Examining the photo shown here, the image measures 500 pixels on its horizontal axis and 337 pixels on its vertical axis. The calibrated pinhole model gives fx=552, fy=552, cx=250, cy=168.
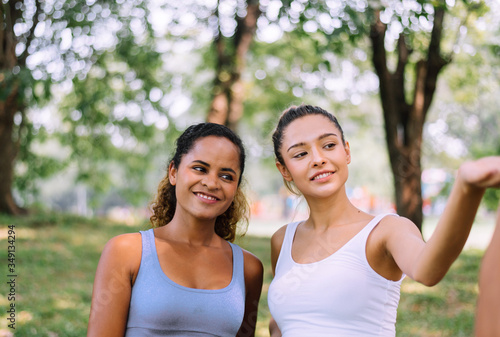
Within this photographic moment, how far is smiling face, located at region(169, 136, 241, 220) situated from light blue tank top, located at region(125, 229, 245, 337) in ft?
0.85

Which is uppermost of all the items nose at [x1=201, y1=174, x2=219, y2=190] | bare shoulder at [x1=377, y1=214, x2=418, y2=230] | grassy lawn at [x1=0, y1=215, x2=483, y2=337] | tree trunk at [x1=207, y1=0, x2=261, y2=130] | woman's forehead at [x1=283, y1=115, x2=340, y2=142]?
tree trunk at [x1=207, y1=0, x2=261, y2=130]

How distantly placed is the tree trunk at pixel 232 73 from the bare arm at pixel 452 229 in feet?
26.5

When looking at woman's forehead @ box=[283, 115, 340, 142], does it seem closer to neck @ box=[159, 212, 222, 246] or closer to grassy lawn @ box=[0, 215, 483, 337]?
neck @ box=[159, 212, 222, 246]

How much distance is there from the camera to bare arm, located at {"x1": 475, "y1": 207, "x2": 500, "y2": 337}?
4.00 ft

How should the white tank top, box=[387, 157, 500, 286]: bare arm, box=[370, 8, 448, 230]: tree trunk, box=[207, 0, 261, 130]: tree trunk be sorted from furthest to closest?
box=[207, 0, 261, 130]: tree trunk, box=[370, 8, 448, 230]: tree trunk, the white tank top, box=[387, 157, 500, 286]: bare arm

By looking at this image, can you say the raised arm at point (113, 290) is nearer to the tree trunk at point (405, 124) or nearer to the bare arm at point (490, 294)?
the bare arm at point (490, 294)

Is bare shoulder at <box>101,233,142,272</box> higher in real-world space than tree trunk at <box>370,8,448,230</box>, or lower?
lower

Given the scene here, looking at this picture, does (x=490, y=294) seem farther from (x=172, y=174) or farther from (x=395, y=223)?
(x=172, y=174)

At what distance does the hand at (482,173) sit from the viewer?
1.30m

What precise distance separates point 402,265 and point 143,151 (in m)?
13.1

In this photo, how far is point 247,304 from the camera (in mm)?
2672

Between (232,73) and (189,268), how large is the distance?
25.9 ft

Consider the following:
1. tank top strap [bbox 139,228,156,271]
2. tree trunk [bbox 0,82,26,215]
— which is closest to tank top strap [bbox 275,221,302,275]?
tank top strap [bbox 139,228,156,271]

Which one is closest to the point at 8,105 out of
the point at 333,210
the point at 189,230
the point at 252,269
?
the point at 189,230
